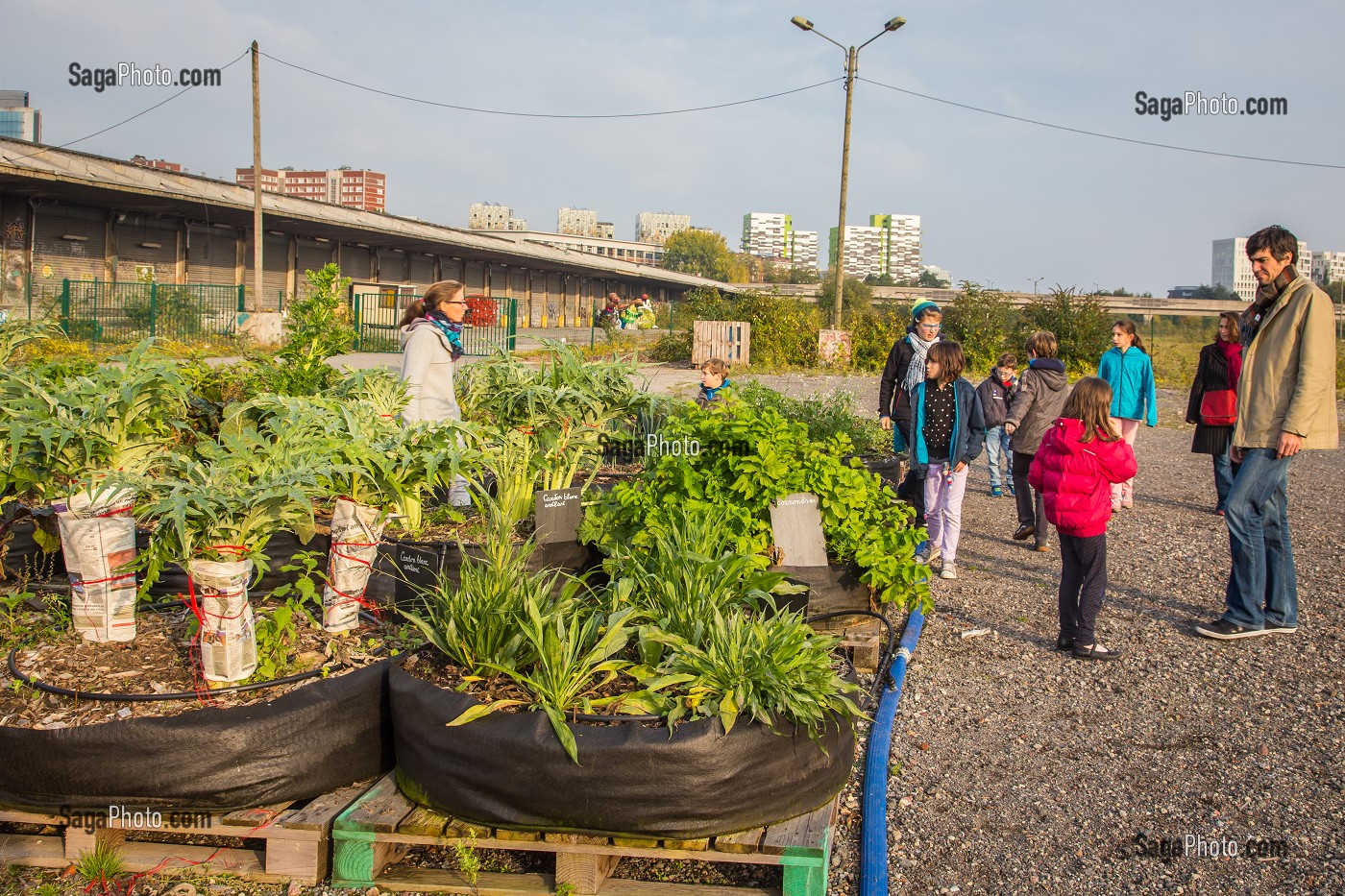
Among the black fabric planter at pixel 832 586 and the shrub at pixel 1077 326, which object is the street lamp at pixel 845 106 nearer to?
the shrub at pixel 1077 326

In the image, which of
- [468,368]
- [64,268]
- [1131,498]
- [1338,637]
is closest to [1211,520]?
[1131,498]

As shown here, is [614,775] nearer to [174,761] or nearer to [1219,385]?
[174,761]

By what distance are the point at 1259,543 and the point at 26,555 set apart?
235 inches

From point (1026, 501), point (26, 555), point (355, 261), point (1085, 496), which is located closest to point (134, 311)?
point (355, 261)

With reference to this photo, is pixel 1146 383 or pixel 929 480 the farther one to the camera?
pixel 1146 383

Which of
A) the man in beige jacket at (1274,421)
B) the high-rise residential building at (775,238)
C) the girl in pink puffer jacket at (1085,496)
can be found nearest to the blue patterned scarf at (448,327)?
the girl in pink puffer jacket at (1085,496)

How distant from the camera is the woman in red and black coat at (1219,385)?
7.37 m

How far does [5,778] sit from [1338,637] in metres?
5.67

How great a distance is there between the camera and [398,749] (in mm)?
2902

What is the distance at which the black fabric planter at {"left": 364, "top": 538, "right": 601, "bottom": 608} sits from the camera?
3.94 meters

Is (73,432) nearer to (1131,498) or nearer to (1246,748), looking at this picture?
(1246,748)

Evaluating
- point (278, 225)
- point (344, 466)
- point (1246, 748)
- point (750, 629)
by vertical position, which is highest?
point (278, 225)

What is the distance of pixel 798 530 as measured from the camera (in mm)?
4535

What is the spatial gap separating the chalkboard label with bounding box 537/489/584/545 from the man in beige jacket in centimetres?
320
